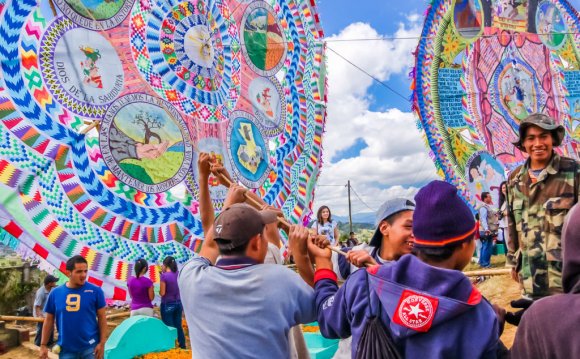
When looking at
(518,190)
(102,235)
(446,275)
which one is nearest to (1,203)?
(102,235)

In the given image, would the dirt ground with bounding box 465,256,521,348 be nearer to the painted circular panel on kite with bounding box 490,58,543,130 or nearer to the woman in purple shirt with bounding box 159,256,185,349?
the painted circular panel on kite with bounding box 490,58,543,130

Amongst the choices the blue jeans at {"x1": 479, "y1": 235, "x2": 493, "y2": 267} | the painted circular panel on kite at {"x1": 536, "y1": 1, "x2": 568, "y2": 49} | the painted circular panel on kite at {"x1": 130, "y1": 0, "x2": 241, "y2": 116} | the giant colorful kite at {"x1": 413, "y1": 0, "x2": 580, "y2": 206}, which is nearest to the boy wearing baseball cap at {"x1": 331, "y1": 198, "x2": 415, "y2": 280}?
the painted circular panel on kite at {"x1": 130, "y1": 0, "x2": 241, "y2": 116}

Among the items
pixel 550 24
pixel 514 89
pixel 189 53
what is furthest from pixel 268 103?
pixel 550 24

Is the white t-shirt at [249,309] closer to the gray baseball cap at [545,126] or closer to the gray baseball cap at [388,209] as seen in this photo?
the gray baseball cap at [388,209]

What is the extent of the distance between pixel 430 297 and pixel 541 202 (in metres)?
1.66

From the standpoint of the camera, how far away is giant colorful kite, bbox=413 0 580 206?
557 centimetres

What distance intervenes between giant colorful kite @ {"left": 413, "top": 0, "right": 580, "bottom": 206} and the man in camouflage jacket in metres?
2.94

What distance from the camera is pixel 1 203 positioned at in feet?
6.85

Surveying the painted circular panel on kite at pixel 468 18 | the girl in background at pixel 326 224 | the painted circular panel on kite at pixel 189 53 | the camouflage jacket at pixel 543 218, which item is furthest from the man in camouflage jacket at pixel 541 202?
the girl in background at pixel 326 224

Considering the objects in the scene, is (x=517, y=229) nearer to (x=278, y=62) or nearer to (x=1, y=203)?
(x=278, y=62)

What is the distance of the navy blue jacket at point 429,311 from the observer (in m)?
1.19

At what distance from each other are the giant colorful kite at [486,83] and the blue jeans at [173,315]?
341 cm

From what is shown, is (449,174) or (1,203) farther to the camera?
(449,174)

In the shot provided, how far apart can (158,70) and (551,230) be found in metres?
2.31
